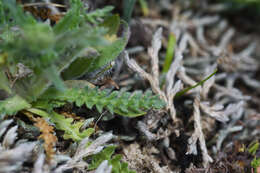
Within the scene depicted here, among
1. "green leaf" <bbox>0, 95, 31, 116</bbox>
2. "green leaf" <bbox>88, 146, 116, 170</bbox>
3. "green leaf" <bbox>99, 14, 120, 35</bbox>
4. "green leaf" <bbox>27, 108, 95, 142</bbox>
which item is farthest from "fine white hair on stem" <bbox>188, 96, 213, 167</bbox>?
"green leaf" <bbox>0, 95, 31, 116</bbox>

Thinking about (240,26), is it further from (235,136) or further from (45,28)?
(45,28)

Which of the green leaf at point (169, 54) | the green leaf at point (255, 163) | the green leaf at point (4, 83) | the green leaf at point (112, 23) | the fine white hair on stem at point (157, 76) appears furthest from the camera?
the green leaf at point (169, 54)

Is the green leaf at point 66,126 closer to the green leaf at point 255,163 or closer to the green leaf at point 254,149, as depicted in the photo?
the green leaf at point 255,163

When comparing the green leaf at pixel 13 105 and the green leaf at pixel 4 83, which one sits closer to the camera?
the green leaf at pixel 13 105

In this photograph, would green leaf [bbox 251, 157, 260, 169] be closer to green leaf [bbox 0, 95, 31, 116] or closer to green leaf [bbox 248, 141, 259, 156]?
green leaf [bbox 248, 141, 259, 156]

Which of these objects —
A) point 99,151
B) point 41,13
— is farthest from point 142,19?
point 99,151

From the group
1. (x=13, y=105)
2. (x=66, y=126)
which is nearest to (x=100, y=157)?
(x=66, y=126)

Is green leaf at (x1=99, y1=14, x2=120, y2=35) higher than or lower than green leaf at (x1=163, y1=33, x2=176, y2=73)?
higher

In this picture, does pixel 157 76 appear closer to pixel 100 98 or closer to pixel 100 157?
pixel 100 98

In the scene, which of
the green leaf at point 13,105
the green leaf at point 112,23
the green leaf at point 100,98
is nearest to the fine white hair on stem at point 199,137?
the green leaf at point 100,98
